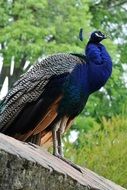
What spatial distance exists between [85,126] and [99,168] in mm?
5801

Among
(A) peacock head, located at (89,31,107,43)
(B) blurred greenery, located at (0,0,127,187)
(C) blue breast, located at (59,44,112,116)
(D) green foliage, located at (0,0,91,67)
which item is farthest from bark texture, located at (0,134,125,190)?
(D) green foliage, located at (0,0,91,67)

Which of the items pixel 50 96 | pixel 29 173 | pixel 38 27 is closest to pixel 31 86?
pixel 50 96

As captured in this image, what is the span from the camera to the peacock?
486 centimetres

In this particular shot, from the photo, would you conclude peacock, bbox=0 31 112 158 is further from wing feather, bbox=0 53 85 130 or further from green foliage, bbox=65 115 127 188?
green foliage, bbox=65 115 127 188

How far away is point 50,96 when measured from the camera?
4.91m

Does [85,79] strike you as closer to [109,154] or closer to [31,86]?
[31,86]

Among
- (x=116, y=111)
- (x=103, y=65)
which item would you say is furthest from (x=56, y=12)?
(x=103, y=65)

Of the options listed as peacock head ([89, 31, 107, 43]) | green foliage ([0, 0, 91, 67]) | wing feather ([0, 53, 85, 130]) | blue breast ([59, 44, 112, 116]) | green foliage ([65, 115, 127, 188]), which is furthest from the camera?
green foliage ([0, 0, 91, 67])

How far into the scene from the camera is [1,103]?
16.6 ft

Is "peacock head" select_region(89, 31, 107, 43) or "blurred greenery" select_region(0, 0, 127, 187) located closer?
"peacock head" select_region(89, 31, 107, 43)

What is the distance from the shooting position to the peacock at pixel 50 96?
4.86 meters

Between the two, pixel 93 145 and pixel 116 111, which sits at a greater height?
pixel 93 145

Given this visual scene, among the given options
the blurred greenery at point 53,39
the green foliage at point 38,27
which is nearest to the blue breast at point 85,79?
the blurred greenery at point 53,39

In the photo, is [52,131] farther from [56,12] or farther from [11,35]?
[56,12]
